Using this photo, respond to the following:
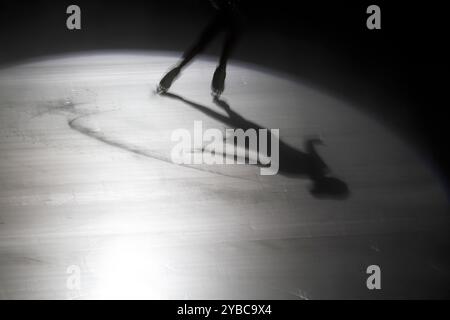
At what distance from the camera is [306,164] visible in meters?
1.39

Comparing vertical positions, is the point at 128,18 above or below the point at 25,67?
above

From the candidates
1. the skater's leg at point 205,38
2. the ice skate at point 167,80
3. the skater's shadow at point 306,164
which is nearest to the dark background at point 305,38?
the skater's leg at point 205,38

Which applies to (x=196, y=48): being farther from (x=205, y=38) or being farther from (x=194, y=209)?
(x=194, y=209)

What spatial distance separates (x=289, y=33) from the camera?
2.26 meters

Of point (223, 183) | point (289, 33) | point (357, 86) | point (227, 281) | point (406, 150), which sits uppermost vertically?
point (289, 33)

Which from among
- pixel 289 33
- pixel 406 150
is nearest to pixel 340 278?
pixel 406 150

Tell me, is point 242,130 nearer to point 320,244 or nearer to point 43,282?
point 320,244

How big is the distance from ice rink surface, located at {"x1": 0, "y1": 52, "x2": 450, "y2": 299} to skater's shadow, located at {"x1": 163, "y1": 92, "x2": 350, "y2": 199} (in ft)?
0.08

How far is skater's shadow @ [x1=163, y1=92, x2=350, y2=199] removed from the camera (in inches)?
50.5

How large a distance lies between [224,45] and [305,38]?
1.77 feet

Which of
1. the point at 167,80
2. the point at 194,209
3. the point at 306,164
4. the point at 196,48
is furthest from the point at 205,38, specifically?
the point at 194,209

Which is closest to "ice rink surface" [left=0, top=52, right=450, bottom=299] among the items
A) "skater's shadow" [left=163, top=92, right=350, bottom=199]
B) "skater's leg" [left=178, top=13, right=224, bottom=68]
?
"skater's shadow" [left=163, top=92, right=350, bottom=199]

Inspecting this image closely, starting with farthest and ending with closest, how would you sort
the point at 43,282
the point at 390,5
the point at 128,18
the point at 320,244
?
the point at 128,18, the point at 390,5, the point at 320,244, the point at 43,282

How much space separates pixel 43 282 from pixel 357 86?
5.05 ft
